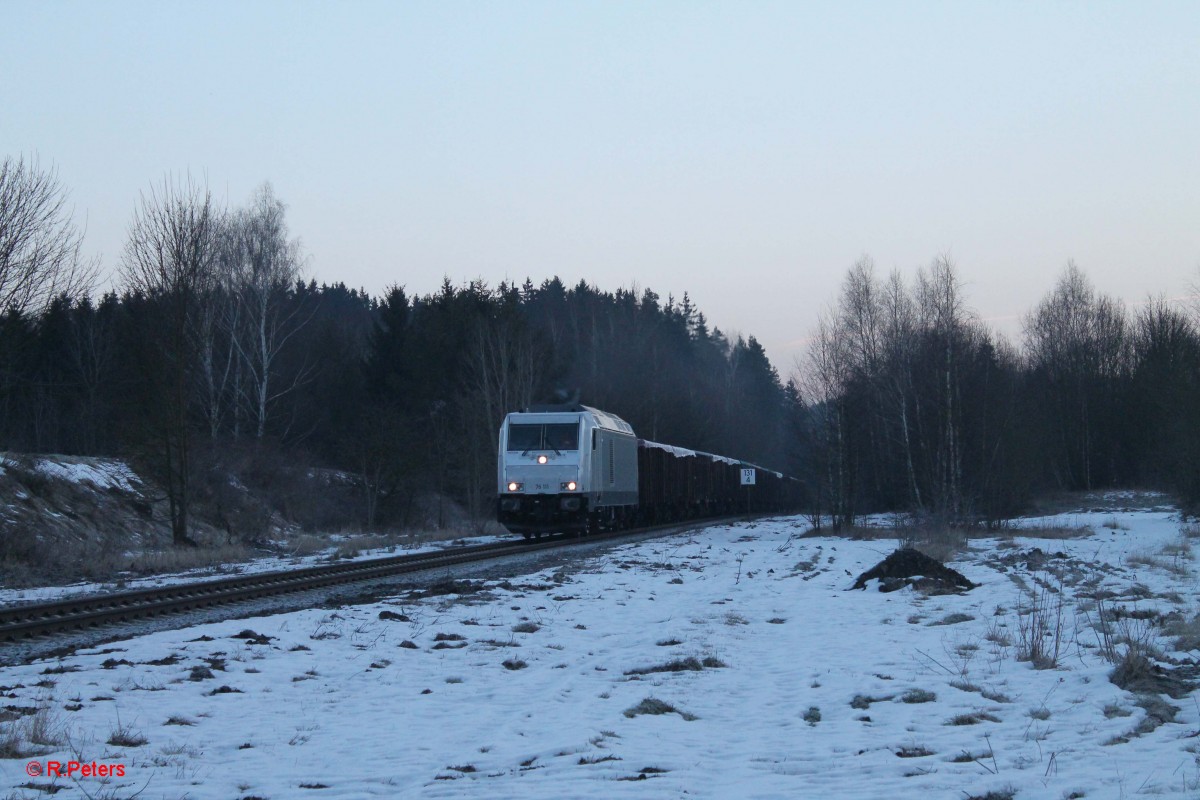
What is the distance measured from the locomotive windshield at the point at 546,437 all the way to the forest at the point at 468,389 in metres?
7.17

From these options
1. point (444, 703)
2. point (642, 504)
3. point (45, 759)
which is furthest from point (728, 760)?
point (642, 504)

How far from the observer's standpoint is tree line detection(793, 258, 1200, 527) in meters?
28.8

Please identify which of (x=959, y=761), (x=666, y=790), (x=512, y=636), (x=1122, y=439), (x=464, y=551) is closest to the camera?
(x=666, y=790)

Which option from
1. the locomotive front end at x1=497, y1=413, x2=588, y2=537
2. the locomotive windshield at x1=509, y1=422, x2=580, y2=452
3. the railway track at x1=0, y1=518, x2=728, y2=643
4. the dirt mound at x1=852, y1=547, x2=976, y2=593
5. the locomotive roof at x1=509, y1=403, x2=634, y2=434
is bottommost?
the railway track at x1=0, y1=518, x2=728, y2=643

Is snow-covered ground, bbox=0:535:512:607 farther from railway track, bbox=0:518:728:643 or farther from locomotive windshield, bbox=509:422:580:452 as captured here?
locomotive windshield, bbox=509:422:580:452

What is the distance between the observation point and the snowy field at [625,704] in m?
4.99

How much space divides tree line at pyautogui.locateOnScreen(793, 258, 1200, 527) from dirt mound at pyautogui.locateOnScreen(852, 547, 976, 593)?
13.9m

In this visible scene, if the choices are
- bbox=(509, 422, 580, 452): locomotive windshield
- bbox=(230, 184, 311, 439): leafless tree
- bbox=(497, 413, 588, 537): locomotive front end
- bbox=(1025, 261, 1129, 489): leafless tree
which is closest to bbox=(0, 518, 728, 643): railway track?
bbox=(497, 413, 588, 537): locomotive front end

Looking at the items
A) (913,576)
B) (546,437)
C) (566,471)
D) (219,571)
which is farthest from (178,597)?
(546,437)

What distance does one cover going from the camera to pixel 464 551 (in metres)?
21.6

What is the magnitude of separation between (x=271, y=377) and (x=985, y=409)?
1307 inches

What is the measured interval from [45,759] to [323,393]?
2023 inches

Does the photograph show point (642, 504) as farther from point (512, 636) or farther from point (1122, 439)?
point (1122, 439)

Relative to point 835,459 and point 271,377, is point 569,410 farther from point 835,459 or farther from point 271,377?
point 271,377
